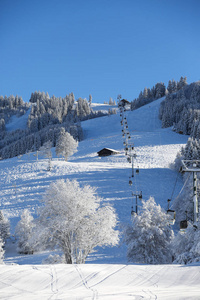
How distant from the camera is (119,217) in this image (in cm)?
3859

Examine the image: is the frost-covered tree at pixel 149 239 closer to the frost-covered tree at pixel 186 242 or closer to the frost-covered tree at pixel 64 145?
the frost-covered tree at pixel 186 242

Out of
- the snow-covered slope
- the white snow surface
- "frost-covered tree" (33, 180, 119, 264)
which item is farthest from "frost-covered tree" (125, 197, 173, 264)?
the snow-covered slope

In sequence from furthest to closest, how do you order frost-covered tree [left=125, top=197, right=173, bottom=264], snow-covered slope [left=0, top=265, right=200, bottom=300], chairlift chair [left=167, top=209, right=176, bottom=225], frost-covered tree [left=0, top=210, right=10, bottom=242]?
1. frost-covered tree [left=0, top=210, right=10, bottom=242]
2. frost-covered tree [left=125, top=197, right=173, bottom=264]
3. chairlift chair [left=167, top=209, right=176, bottom=225]
4. snow-covered slope [left=0, top=265, right=200, bottom=300]

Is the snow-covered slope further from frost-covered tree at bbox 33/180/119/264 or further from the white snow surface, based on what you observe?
frost-covered tree at bbox 33/180/119/264

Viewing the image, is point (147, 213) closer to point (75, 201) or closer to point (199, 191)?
point (75, 201)

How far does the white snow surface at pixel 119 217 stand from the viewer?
28.9ft

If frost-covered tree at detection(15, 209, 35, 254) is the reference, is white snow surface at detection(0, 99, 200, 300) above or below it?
above

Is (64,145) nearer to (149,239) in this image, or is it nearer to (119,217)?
(119,217)

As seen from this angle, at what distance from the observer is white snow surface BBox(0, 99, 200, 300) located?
8.82 metres

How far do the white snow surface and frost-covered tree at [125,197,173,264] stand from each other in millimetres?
3763

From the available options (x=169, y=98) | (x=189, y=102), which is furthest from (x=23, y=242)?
(x=169, y=98)

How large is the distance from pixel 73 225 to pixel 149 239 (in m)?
9.19

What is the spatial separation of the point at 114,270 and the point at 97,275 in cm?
103

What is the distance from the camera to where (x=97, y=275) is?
1028cm
